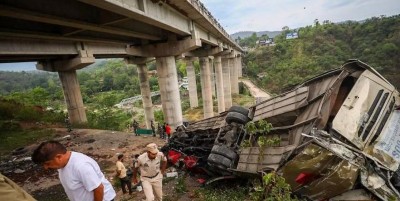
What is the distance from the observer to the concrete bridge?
7.68m

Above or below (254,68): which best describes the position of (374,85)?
above

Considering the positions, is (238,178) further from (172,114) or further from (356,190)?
(172,114)

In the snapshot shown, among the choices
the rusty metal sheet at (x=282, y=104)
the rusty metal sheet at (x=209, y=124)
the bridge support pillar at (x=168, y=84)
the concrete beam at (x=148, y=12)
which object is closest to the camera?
the concrete beam at (x=148, y=12)

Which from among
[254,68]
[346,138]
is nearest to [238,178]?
[346,138]

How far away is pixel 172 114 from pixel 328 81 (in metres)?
9.66

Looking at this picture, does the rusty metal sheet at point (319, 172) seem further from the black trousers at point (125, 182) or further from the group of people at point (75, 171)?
the black trousers at point (125, 182)

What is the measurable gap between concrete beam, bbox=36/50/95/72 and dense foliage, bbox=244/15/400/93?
4025cm

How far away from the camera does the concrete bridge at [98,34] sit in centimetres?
768

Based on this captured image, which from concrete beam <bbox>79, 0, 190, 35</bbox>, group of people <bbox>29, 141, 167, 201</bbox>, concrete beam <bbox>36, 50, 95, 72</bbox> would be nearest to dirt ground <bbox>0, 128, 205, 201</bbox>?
concrete beam <bbox>36, 50, 95, 72</bbox>

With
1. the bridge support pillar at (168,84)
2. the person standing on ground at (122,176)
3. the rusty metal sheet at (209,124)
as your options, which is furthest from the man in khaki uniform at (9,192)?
the bridge support pillar at (168,84)

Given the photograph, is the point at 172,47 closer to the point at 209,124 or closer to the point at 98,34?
the point at 98,34

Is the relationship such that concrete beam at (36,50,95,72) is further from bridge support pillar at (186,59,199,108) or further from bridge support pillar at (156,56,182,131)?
bridge support pillar at (186,59,199,108)

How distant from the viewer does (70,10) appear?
8.27 metres

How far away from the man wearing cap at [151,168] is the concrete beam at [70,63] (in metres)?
12.2
